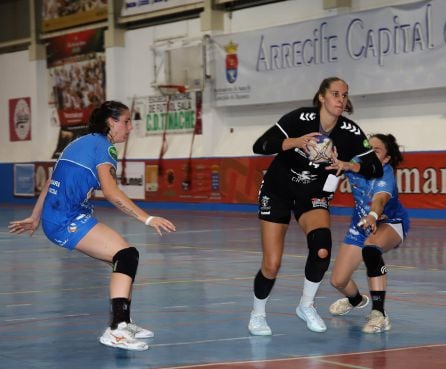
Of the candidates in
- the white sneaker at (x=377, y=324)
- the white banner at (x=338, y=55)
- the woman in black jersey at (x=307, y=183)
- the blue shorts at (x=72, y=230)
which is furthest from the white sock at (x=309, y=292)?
the white banner at (x=338, y=55)

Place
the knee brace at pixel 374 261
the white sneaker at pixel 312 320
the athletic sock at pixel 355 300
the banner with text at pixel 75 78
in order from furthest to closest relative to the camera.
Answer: the banner with text at pixel 75 78 < the athletic sock at pixel 355 300 < the knee brace at pixel 374 261 < the white sneaker at pixel 312 320

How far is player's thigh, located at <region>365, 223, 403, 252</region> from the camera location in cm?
897

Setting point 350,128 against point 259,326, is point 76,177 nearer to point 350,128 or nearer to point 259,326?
point 259,326

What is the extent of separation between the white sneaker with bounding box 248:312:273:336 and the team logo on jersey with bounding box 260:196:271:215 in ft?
2.68

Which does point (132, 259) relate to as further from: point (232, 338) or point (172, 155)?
Result: point (172, 155)

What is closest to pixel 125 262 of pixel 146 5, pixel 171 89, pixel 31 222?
pixel 31 222

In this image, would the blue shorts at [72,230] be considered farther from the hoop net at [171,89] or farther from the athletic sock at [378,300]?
the hoop net at [171,89]

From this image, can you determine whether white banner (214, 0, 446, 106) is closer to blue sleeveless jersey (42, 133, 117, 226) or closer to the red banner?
the red banner

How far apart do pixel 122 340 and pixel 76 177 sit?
1240 millimetres

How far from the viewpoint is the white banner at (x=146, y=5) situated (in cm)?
3295

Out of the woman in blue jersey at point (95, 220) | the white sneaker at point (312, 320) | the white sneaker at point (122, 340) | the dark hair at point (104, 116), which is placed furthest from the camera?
the white sneaker at point (312, 320)

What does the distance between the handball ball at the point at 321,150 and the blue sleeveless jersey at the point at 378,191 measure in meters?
0.85

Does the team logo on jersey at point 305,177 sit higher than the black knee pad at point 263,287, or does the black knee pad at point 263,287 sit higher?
the team logo on jersey at point 305,177

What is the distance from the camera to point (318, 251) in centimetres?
825
